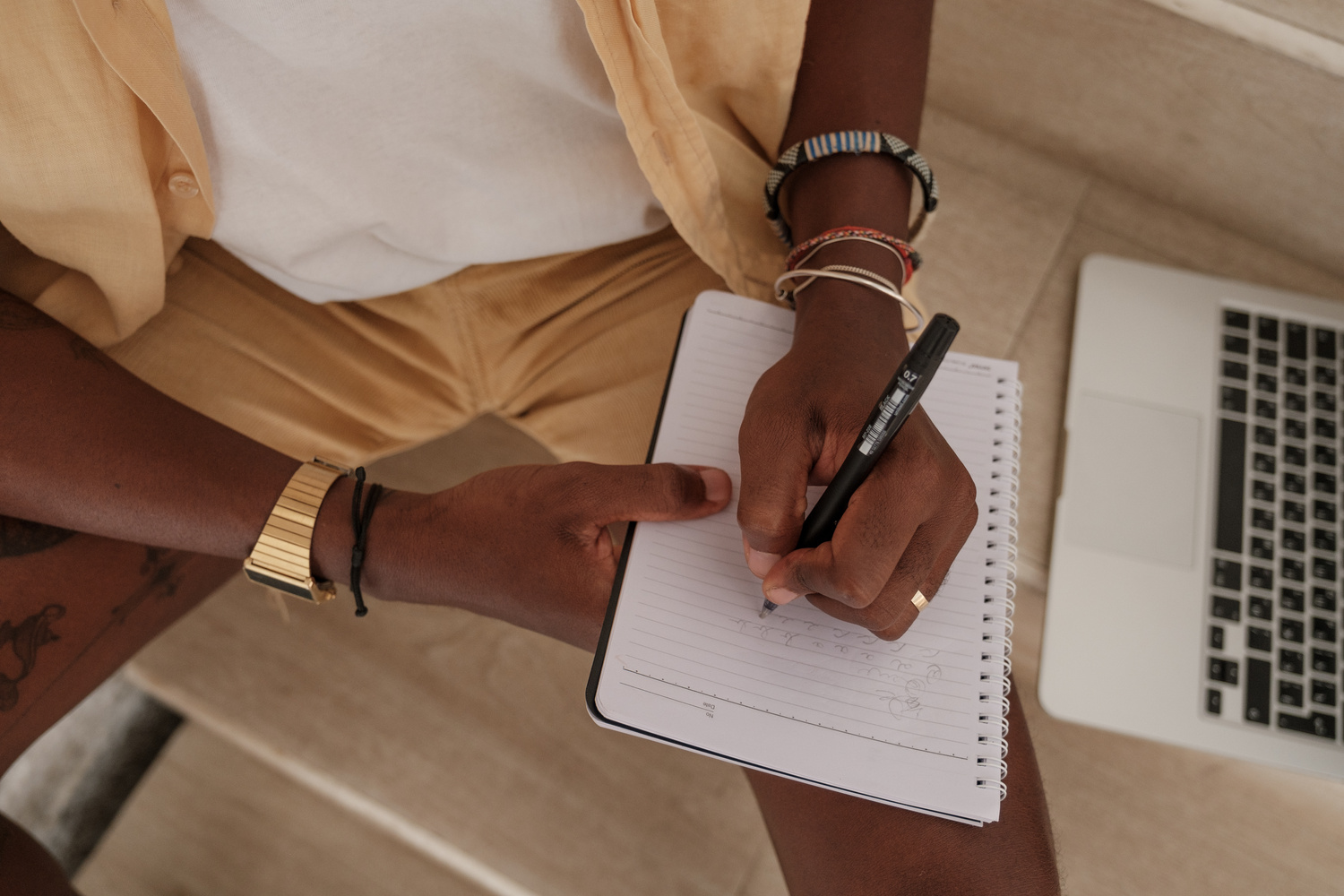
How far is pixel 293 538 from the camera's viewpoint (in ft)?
2.42

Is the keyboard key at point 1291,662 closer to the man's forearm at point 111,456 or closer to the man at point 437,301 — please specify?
the man at point 437,301

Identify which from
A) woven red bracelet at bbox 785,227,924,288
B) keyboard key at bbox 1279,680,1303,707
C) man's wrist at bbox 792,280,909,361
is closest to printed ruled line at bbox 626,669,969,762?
man's wrist at bbox 792,280,909,361

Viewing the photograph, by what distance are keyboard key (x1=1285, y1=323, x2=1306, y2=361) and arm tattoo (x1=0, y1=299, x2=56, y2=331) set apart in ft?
4.03

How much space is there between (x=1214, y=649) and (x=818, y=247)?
597 mm

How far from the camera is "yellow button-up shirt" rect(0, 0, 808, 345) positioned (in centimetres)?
64

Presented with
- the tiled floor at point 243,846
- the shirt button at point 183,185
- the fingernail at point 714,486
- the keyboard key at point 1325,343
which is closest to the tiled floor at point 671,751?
the tiled floor at point 243,846

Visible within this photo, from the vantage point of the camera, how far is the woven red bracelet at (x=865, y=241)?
73 cm

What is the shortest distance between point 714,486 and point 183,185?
54cm

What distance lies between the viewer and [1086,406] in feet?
3.18

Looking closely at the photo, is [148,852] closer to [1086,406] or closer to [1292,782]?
[1086,406]

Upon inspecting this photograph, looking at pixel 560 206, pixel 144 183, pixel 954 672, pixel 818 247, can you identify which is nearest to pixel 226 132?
pixel 144 183

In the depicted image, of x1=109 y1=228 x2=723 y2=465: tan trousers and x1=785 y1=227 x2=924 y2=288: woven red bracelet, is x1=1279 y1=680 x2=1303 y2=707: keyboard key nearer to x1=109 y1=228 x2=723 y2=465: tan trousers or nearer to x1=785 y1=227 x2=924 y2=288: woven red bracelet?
x1=785 y1=227 x2=924 y2=288: woven red bracelet

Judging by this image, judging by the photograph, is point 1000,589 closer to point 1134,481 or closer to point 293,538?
point 1134,481

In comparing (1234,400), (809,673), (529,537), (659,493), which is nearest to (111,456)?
(529,537)
